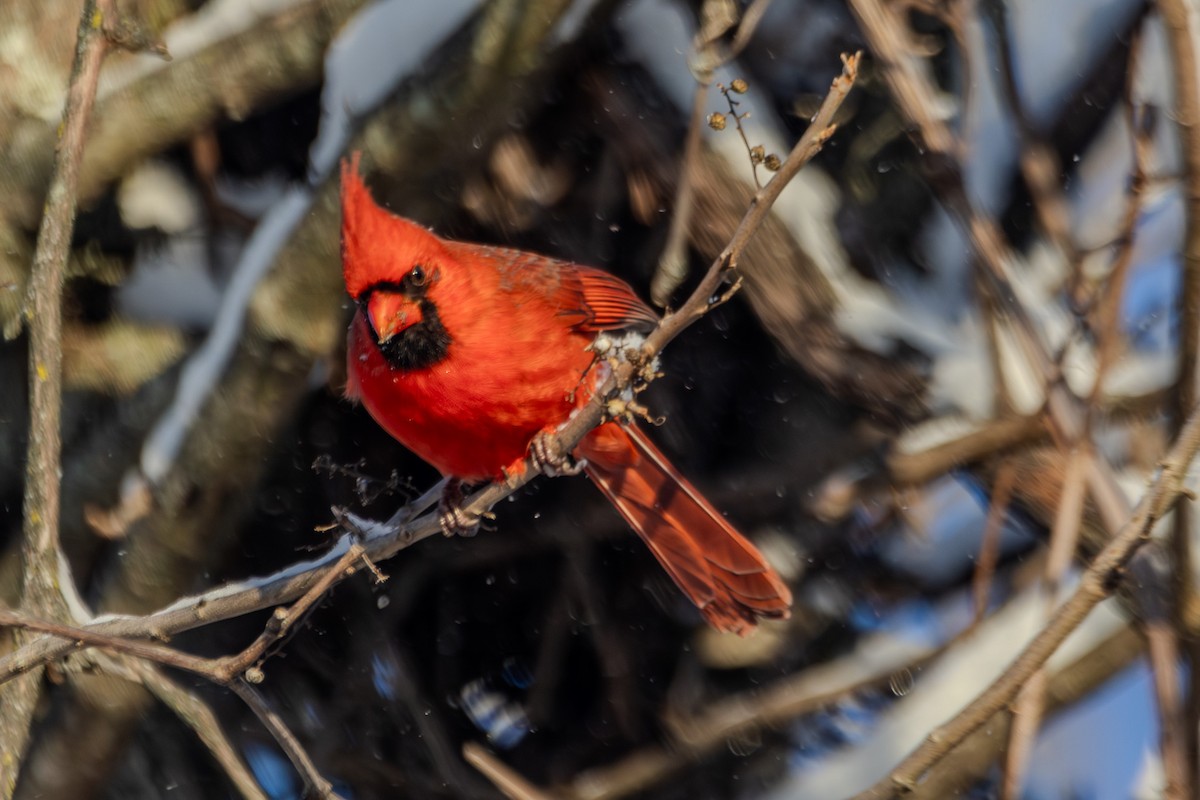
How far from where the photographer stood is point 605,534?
10.6ft

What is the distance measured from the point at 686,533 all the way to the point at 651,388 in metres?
0.48

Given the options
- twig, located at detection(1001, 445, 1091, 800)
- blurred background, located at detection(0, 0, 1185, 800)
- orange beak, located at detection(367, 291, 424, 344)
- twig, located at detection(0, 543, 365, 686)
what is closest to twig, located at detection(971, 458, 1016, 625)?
blurred background, located at detection(0, 0, 1185, 800)

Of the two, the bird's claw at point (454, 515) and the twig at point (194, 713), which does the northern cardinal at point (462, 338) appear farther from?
the twig at point (194, 713)

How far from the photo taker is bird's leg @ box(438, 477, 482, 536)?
226 cm

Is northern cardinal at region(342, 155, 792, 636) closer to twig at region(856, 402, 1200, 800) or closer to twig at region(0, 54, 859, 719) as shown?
twig at region(0, 54, 859, 719)

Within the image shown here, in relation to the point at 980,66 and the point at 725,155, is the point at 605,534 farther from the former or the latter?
the point at 980,66

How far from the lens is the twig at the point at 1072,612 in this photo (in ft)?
5.71

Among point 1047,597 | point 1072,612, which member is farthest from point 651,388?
point 1072,612

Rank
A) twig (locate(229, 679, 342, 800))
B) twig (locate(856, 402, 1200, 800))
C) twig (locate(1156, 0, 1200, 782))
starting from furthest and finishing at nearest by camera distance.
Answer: twig (locate(1156, 0, 1200, 782))
twig (locate(229, 679, 342, 800))
twig (locate(856, 402, 1200, 800))

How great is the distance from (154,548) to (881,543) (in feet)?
5.28

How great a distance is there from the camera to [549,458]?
1.98 meters

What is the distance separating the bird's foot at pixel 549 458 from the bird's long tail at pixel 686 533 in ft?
1.15

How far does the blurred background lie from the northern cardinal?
259 millimetres

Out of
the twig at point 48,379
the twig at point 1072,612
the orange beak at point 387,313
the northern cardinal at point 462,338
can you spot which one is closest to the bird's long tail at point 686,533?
the northern cardinal at point 462,338
